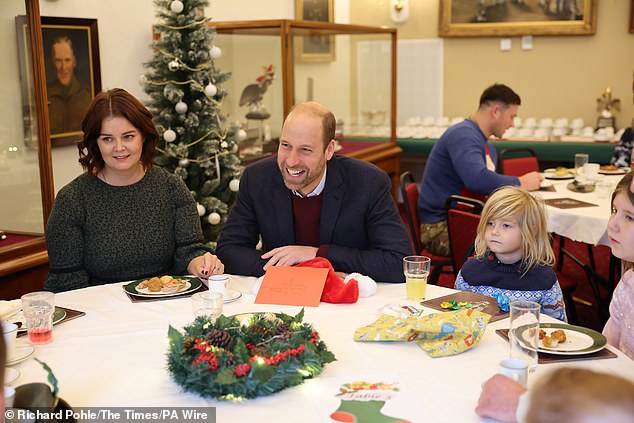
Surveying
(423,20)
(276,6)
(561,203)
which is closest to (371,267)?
(561,203)

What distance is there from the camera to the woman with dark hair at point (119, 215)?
2.96 metres

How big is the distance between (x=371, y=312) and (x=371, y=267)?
44 cm

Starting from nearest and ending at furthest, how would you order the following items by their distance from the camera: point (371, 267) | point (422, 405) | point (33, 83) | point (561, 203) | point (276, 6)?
1. point (422, 405)
2. point (371, 267)
3. point (33, 83)
4. point (561, 203)
5. point (276, 6)

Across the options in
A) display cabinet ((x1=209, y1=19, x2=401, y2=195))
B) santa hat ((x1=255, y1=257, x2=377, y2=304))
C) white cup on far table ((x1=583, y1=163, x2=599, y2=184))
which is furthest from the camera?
display cabinet ((x1=209, y1=19, x2=401, y2=195))

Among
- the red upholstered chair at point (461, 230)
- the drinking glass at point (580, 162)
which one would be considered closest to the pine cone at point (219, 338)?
the red upholstered chair at point (461, 230)

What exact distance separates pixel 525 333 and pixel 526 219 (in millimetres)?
1127

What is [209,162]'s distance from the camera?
5.00 metres

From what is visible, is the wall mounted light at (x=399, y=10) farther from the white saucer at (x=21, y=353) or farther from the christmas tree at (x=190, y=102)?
the white saucer at (x=21, y=353)

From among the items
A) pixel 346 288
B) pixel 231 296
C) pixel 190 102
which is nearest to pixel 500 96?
pixel 190 102

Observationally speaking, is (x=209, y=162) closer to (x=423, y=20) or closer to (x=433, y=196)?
(x=433, y=196)

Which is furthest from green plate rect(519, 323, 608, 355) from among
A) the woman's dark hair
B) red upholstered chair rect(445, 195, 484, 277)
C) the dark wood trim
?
the dark wood trim

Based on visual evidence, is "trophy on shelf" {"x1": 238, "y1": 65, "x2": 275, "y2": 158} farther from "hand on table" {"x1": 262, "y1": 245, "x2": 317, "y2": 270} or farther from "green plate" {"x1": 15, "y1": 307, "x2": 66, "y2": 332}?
"green plate" {"x1": 15, "y1": 307, "x2": 66, "y2": 332}

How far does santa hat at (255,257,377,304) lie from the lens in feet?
8.13

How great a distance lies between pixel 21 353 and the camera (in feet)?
6.72
